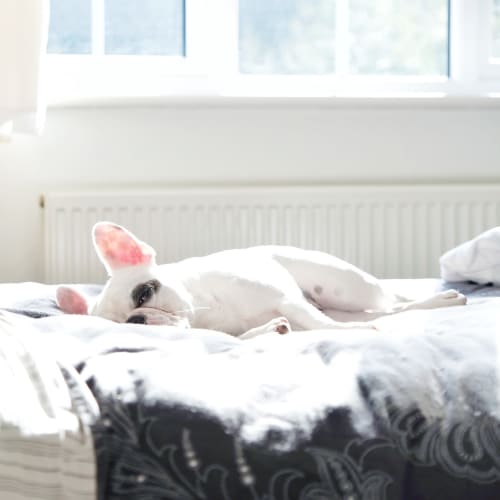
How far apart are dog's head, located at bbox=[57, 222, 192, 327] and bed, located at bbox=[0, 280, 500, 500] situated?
0.50 metres

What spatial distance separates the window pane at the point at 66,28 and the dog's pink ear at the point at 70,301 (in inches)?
53.5

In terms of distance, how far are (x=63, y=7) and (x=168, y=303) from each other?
5.22ft

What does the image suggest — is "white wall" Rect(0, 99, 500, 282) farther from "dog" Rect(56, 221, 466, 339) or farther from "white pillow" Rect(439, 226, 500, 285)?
"dog" Rect(56, 221, 466, 339)

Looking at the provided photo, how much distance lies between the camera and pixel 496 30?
11.0 feet

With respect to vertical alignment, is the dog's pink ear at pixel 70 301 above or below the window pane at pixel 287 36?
below

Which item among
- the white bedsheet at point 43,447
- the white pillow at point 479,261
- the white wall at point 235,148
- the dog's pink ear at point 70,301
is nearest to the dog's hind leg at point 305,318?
the dog's pink ear at point 70,301

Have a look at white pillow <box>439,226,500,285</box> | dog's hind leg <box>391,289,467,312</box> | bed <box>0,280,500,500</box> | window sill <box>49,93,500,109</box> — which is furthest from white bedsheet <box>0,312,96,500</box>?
window sill <box>49,93,500,109</box>

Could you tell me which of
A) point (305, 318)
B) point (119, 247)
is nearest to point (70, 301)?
point (119, 247)

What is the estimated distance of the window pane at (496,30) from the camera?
3332mm

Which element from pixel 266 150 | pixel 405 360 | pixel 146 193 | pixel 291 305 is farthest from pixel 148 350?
pixel 266 150

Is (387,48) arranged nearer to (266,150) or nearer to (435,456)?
(266,150)

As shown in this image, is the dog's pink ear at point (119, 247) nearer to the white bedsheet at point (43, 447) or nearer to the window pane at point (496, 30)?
the white bedsheet at point (43, 447)

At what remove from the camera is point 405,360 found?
131 cm

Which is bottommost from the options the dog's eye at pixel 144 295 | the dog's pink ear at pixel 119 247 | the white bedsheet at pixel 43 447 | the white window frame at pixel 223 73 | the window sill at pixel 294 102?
the white bedsheet at pixel 43 447
